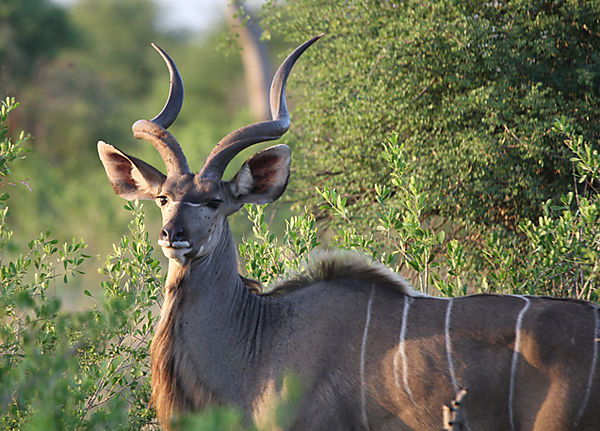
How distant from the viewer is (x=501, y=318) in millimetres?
2992

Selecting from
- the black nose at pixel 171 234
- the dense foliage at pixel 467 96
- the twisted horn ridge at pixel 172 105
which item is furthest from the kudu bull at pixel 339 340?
the dense foliage at pixel 467 96

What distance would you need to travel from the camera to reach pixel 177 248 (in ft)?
9.96

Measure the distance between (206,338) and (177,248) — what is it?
43 cm

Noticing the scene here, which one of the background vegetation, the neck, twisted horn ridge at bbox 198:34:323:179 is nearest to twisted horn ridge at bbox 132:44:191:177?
twisted horn ridge at bbox 198:34:323:179

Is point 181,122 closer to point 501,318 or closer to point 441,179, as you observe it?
point 441,179

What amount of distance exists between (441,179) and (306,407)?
2.40 metres

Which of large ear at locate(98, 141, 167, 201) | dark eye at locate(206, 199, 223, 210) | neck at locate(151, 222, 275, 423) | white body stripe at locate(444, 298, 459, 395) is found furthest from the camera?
large ear at locate(98, 141, 167, 201)

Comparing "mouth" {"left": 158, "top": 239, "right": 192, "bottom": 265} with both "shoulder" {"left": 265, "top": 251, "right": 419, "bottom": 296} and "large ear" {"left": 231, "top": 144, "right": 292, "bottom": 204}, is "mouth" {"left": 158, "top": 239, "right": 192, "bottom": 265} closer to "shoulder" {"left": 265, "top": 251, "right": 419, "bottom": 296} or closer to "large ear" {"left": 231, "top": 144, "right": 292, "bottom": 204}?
"large ear" {"left": 231, "top": 144, "right": 292, "bottom": 204}

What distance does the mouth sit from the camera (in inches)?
119

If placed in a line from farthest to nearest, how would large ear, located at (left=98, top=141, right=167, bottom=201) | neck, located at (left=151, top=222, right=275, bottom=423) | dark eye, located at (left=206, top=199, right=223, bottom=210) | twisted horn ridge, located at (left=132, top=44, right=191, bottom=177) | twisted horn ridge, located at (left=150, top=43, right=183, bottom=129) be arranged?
twisted horn ridge, located at (left=150, top=43, right=183, bottom=129) < large ear, located at (left=98, top=141, right=167, bottom=201) < twisted horn ridge, located at (left=132, top=44, right=191, bottom=177) < dark eye, located at (left=206, top=199, right=223, bottom=210) < neck, located at (left=151, top=222, right=275, bottom=423)

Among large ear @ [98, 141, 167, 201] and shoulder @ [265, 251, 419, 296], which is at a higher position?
large ear @ [98, 141, 167, 201]

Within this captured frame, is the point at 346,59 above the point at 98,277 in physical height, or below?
above

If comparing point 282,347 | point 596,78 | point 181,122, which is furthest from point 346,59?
point 181,122

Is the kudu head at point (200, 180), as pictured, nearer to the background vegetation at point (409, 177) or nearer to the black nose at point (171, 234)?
the black nose at point (171, 234)
